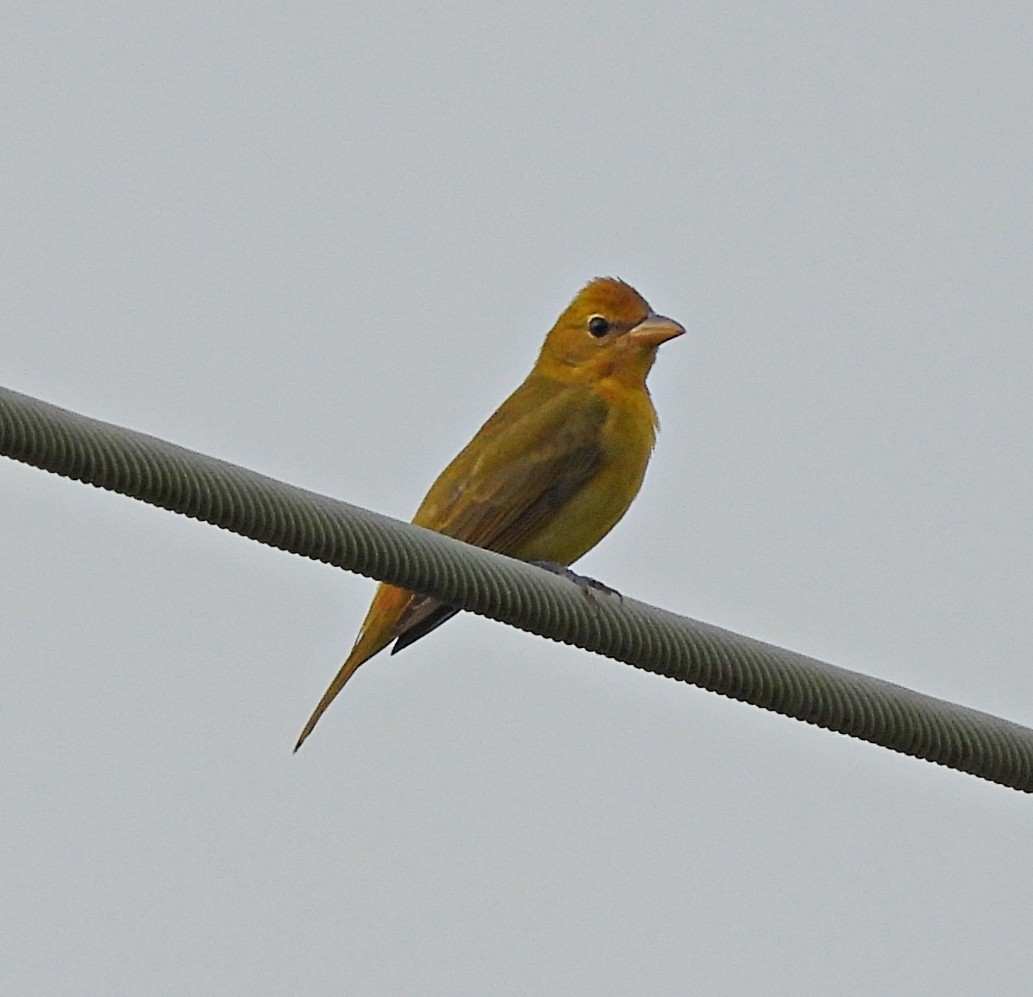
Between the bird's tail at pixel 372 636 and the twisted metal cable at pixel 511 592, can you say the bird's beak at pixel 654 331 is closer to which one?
the bird's tail at pixel 372 636

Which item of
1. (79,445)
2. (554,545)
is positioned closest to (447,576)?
(79,445)

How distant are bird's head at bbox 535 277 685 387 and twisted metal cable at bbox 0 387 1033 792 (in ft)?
12.0

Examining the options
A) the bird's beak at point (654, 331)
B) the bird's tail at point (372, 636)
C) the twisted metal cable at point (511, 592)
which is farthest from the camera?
the bird's beak at point (654, 331)

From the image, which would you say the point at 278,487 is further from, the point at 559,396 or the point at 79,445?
the point at 559,396

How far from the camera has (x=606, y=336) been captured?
8586 mm

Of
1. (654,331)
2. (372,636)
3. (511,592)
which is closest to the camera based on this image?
(511,592)

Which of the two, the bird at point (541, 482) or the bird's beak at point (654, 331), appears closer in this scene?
the bird at point (541, 482)

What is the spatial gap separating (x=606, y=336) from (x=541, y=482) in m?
1.00

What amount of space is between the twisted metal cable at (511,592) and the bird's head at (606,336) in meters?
3.65

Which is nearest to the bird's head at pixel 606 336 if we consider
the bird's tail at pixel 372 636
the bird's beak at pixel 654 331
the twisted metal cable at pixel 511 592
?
the bird's beak at pixel 654 331

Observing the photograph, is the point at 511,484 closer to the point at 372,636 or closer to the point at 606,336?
the point at 372,636

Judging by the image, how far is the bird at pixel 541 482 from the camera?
25.2ft

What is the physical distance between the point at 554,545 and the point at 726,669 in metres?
3.12

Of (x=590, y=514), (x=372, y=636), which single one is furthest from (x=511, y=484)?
(x=372, y=636)
